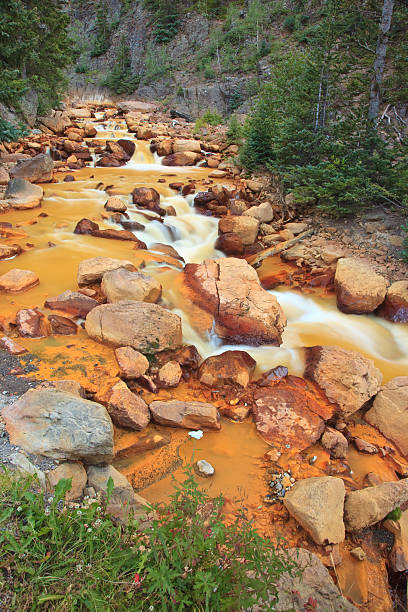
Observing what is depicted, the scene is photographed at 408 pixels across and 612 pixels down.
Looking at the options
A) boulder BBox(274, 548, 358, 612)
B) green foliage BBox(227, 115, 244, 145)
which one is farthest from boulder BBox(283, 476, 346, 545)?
green foliage BBox(227, 115, 244, 145)

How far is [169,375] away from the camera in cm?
484

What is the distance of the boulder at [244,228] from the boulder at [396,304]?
331 centimetres

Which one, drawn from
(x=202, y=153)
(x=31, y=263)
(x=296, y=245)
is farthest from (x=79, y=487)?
(x=202, y=153)

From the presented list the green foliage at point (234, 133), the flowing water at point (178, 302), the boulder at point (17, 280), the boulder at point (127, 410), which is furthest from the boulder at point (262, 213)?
the green foliage at point (234, 133)

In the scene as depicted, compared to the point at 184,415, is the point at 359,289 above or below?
below

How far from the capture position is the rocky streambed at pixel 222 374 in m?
3.20

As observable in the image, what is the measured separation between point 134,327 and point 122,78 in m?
40.4

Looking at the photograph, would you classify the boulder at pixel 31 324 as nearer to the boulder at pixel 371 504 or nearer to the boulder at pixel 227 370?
the boulder at pixel 227 370

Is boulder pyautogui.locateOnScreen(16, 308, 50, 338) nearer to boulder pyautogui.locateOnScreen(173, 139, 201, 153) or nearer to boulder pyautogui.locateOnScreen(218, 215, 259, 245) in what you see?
boulder pyautogui.locateOnScreen(218, 215, 259, 245)

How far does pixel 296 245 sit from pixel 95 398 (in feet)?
20.3

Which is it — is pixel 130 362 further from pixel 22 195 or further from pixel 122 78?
pixel 122 78

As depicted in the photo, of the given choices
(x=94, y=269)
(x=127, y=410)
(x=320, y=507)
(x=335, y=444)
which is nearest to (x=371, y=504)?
(x=320, y=507)

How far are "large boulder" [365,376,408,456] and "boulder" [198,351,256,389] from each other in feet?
5.36

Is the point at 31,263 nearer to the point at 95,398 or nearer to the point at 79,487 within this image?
the point at 95,398
